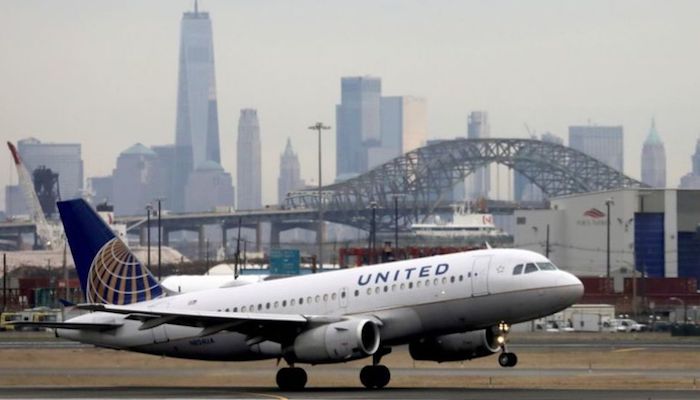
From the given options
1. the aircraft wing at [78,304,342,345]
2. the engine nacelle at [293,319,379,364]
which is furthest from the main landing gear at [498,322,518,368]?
the aircraft wing at [78,304,342,345]

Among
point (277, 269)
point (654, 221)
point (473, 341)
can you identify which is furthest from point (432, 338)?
point (654, 221)

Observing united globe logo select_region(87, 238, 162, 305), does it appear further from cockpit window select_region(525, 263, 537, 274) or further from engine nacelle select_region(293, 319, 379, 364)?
cockpit window select_region(525, 263, 537, 274)

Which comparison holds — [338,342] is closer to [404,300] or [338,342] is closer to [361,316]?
[361,316]

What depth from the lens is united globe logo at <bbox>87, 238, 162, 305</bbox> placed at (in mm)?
60844

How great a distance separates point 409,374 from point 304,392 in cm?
1128

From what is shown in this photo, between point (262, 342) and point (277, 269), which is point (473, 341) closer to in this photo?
point (262, 342)

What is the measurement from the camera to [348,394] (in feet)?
171

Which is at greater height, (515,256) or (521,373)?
(515,256)

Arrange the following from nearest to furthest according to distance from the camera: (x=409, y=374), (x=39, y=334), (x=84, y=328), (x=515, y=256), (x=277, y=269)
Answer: (x=515, y=256) < (x=84, y=328) < (x=409, y=374) < (x=39, y=334) < (x=277, y=269)

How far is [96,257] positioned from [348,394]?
517 inches

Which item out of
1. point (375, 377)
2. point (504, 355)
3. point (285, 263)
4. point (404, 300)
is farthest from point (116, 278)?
point (285, 263)

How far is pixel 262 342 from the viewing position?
5662 cm

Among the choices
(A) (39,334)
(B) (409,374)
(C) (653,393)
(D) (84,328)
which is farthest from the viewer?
(A) (39,334)

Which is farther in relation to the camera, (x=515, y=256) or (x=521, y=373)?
(x=521, y=373)
